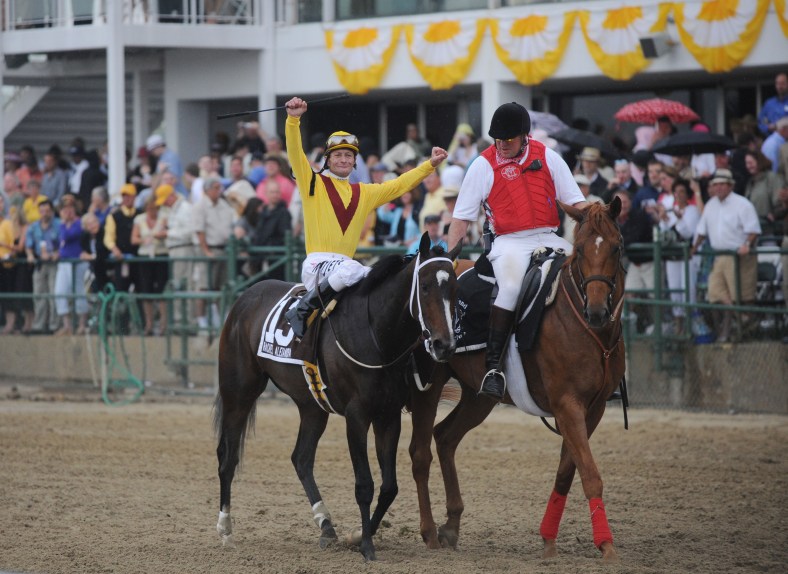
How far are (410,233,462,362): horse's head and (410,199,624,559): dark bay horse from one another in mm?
755

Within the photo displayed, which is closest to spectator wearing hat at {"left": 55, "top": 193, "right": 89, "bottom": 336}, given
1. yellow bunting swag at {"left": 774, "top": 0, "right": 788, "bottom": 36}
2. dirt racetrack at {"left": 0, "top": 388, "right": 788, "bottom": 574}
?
dirt racetrack at {"left": 0, "top": 388, "right": 788, "bottom": 574}

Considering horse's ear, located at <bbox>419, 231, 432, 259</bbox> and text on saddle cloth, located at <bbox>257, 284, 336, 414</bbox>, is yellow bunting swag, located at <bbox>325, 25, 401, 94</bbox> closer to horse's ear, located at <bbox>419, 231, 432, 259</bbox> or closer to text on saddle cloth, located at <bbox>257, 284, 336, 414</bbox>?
text on saddle cloth, located at <bbox>257, 284, 336, 414</bbox>

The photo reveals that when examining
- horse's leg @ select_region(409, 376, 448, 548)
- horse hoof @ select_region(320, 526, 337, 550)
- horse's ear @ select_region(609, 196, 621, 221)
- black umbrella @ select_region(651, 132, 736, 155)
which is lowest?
horse hoof @ select_region(320, 526, 337, 550)

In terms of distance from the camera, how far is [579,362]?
7.48 m

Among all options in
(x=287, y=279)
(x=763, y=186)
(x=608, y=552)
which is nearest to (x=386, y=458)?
(x=608, y=552)

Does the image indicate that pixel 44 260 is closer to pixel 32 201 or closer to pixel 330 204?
A: pixel 32 201

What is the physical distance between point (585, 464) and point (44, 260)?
39.9 ft

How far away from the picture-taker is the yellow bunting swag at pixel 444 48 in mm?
19672

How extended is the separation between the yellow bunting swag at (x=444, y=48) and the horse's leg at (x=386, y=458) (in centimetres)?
1265

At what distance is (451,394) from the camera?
8578 millimetres

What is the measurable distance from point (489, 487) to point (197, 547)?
9.38 ft

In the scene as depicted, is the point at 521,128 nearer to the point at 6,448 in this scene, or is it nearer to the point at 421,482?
the point at 421,482

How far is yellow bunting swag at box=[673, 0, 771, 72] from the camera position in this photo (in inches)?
667

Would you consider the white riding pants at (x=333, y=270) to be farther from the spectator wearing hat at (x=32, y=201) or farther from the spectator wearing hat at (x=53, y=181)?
the spectator wearing hat at (x=53, y=181)
